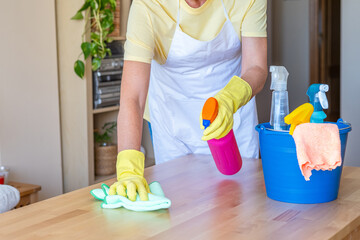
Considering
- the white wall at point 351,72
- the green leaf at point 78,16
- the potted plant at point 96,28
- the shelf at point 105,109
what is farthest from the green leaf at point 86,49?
the white wall at point 351,72

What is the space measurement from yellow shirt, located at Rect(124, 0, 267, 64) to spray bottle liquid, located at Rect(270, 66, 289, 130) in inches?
19.1

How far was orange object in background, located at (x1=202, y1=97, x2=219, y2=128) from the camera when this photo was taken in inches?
54.6

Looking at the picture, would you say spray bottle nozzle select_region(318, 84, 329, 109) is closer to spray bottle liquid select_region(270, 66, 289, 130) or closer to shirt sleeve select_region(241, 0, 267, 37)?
spray bottle liquid select_region(270, 66, 289, 130)

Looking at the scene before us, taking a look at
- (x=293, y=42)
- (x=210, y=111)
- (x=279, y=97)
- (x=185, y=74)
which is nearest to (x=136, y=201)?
(x=210, y=111)

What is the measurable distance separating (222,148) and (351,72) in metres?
2.17

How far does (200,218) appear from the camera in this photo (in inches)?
49.0

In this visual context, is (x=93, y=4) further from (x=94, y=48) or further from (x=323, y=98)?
(x=323, y=98)

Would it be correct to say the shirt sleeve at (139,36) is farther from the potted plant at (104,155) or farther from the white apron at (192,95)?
the potted plant at (104,155)

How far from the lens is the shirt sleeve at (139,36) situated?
5.70 feet

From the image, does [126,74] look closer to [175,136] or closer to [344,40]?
[175,136]

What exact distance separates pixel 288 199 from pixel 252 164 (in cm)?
44

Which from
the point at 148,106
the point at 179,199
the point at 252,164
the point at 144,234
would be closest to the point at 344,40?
the point at 148,106

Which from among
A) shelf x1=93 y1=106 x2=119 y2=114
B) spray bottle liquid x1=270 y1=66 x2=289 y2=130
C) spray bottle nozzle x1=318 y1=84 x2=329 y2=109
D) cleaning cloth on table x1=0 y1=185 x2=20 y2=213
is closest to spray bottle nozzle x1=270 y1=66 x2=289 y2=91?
spray bottle liquid x1=270 y1=66 x2=289 y2=130

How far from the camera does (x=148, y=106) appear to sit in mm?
2346
